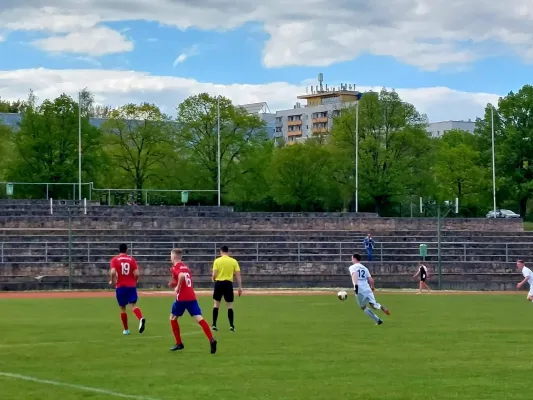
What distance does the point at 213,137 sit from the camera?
252ft

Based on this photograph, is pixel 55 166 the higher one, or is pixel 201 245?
pixel 55 166

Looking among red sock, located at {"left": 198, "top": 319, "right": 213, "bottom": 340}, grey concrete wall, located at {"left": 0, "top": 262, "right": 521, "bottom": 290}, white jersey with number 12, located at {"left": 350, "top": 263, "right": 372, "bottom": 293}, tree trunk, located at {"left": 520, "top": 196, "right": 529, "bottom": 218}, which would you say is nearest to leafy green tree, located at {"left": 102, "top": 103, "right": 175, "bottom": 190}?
tree trunk, located at {"left": 520, "top": 196, "right": 529, "bottom": 218}

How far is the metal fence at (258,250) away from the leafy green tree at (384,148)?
21833 millimetres

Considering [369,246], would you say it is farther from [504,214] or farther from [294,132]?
[294,132]

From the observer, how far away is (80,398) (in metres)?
12.5

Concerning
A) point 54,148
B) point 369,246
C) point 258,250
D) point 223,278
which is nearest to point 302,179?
point 54,148

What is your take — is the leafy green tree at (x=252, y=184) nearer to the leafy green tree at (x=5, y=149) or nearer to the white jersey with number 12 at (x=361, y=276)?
the leafy green tree at (x=5, y=149)

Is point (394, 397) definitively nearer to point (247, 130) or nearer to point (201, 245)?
point (201, 245)

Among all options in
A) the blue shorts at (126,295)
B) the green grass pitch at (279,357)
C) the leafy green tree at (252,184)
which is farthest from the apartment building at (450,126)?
the blue shorts at (126,295)

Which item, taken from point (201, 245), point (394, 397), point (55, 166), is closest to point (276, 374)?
point (394, 397)

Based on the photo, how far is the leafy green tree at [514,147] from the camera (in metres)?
79.2

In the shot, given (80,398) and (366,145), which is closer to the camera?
(80,398)

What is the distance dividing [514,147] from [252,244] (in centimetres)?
3586

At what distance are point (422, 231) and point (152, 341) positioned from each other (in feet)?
128
